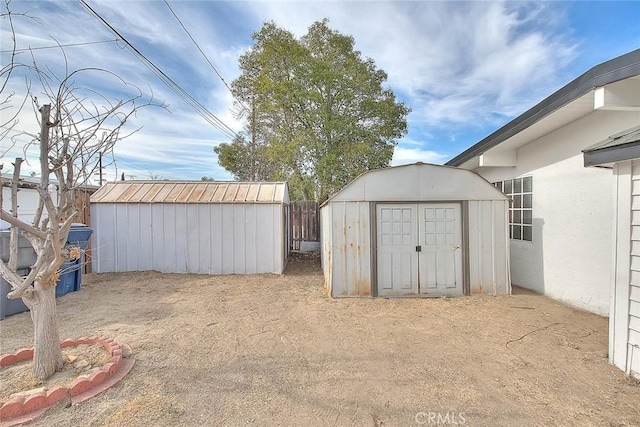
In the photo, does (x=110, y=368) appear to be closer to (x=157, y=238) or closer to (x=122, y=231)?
(x=157, y=238)

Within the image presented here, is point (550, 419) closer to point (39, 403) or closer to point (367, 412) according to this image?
point (367, 412)

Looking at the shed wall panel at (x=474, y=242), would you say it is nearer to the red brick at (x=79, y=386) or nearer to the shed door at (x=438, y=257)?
the shed door at (x=438, y=257)

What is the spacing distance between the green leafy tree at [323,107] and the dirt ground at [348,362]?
6955 mm

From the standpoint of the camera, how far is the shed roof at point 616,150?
2602mm

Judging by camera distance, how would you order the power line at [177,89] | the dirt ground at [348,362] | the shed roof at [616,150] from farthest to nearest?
the power line at [177,89] < the shed roof at [616,150] < the dirt ground at [348,362]

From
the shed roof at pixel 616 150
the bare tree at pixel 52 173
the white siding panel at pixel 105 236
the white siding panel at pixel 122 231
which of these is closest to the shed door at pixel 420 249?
the shed roof at pixel 616 150

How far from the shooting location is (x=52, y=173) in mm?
2787

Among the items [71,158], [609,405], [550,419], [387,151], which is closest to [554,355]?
[609,405]

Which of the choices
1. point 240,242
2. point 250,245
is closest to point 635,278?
point 250,245

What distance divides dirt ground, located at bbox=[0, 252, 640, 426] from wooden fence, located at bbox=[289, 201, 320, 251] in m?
5.52

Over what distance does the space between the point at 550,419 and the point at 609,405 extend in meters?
0.64

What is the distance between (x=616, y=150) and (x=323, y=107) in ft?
31.2

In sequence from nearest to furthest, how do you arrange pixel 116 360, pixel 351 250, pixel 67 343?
pixel 116 360
pixel 67 343
pixel 351 250

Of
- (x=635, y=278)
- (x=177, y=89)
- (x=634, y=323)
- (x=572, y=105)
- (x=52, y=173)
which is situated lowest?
(x=634, y=323)
